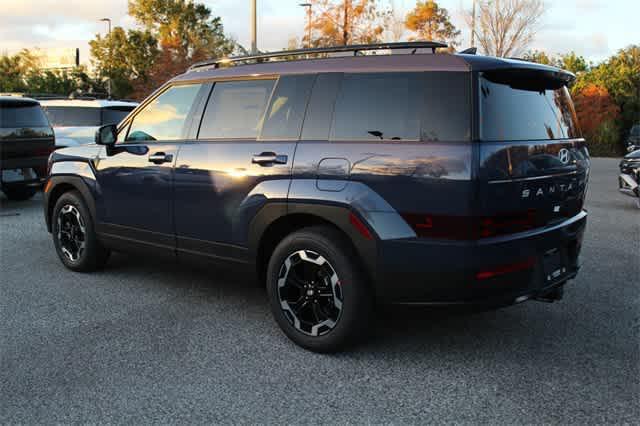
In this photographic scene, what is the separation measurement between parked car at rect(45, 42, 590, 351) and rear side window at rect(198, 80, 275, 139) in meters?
0.01

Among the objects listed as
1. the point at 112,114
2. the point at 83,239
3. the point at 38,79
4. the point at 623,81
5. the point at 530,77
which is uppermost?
the point at 623,81

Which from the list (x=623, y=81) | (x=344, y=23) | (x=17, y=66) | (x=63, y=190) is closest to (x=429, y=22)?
(x=344, y=23)

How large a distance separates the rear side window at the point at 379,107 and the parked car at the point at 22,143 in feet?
24.8

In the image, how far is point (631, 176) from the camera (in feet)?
33.8

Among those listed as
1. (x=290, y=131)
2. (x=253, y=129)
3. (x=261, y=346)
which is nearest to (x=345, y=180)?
(x=290, y=131)

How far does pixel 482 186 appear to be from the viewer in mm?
3326

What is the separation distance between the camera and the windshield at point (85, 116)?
12703mm

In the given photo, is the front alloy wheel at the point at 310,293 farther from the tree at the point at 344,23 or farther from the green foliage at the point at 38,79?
the green foliage at the point at 38,79


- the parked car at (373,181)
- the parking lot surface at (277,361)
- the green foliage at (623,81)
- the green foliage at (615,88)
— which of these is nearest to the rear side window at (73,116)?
the parking lot surface at (277,361)

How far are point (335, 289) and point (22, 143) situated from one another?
25.9 ft

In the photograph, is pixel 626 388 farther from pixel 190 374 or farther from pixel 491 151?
pixel 190 374

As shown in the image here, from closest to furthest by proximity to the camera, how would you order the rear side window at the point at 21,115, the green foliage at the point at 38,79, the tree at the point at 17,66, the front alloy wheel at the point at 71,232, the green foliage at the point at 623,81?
1. the front alloy wheel at the point at 71,232
2. the rear side window at the point at 21,115
3. the green foliage at the point at 623,81
4. the green foliage at the point at 38,79
5. the tree at the point at 17,66

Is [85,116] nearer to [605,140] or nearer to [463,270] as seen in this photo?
[463,270]

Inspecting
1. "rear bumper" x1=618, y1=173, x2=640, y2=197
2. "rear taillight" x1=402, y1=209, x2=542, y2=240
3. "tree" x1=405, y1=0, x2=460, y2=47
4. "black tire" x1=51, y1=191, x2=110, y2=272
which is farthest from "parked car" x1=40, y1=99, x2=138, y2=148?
"tree" x1=405, y1=0, x2=460, y2=47
